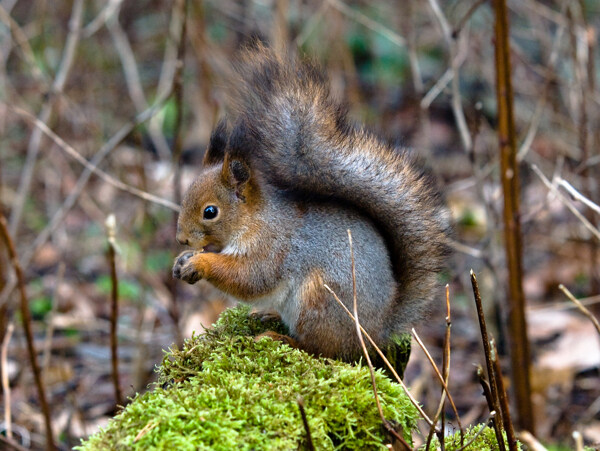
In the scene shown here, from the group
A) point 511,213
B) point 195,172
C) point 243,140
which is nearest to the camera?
point 243,140

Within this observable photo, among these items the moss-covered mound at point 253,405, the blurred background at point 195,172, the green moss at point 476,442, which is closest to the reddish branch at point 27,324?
the blurred background at point 195,172

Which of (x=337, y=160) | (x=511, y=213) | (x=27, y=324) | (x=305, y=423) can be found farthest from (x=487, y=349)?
(x=27, y=324)

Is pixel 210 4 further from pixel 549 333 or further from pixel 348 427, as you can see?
pixel 348 427

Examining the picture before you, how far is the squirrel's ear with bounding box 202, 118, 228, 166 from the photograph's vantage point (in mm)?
2162

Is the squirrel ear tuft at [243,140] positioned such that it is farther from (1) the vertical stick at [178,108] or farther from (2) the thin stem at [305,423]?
(1) the vertical stick at [178,108]

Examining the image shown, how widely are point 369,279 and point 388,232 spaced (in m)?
0.16

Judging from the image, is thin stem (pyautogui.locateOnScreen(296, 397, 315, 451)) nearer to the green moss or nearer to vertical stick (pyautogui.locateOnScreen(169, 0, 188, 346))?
the green moss

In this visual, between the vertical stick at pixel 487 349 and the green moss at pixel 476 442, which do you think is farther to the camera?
the green moss at pixel 476 442

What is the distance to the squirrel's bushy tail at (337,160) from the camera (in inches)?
73.3

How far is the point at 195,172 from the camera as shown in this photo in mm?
5641

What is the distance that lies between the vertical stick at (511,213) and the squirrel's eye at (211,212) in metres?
1.19

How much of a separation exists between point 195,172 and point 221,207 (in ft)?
11.8

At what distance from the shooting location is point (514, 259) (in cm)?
281

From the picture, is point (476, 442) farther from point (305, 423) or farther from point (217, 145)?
point (217, 145)
